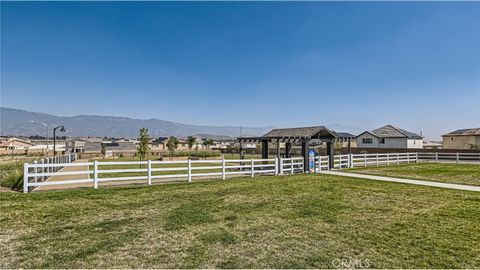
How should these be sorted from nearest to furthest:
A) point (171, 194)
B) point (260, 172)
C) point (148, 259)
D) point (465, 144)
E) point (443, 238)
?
point (148, 259), point (443, 238), point (171, 194), point (260, 172), point (465, 144)

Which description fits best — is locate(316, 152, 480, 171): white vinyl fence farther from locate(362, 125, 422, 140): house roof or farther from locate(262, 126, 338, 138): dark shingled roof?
locate(362, 125, 422, 140): house roof

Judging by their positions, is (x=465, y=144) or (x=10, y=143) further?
(x=10, y=143)

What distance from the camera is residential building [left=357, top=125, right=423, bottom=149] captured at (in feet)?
133

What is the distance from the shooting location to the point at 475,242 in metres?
5.31

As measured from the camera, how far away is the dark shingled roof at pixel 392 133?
1612 inches

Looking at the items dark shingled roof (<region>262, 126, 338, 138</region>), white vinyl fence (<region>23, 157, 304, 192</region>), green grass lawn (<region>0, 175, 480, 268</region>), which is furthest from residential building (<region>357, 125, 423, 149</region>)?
green grass lawn (<region>0, 175, 480, 268</region>)

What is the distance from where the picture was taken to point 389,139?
42.2m

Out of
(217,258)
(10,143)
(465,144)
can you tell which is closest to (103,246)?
(217,258)

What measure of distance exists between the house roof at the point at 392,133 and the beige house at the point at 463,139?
17.0 feet

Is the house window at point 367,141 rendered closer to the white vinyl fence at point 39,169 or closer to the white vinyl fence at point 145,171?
the white vinyl fence at point 145,171

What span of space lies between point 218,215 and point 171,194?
3218 mm

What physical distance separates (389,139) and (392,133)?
1.09 meters

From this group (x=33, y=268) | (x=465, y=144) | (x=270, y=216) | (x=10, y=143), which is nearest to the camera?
(x=33, y=268)

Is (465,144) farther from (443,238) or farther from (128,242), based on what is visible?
(128,242)
